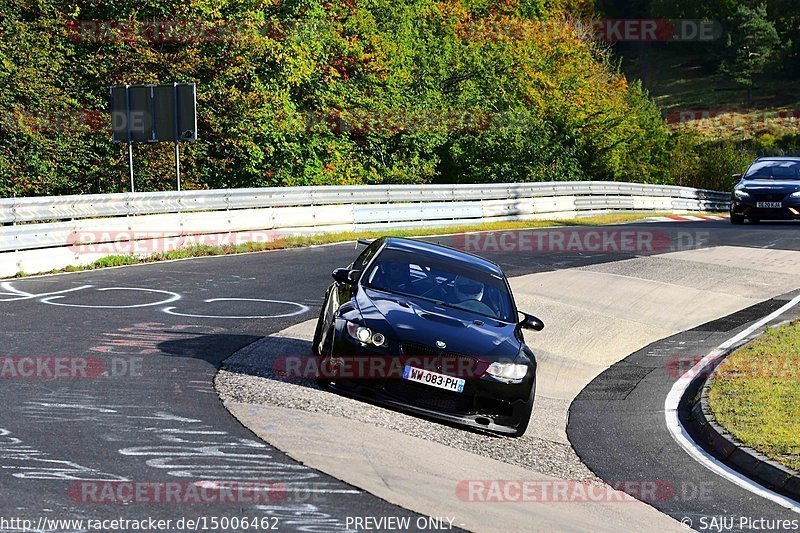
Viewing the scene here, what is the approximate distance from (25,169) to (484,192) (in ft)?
43.8

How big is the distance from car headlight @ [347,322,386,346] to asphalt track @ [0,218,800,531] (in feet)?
4.33

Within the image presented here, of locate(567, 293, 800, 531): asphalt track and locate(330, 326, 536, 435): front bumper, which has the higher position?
locate(330, 326, 536, 435): front bumper

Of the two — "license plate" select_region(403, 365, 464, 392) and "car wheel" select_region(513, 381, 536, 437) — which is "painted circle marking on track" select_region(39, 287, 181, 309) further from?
"car wheel" select_region(513, 381, 536, 437)

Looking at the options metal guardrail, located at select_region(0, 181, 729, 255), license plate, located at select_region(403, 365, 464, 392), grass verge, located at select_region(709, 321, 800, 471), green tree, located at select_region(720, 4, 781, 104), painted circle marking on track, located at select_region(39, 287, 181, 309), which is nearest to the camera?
grass verge, located at select_region(709, 321, 800, 471)

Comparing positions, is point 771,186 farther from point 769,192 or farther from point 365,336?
point 365,336

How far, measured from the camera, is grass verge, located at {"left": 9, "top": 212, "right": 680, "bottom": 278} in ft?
62.3

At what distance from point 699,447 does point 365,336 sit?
315cm

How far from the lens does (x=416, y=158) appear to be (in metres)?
44.1

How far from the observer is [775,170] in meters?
29.6

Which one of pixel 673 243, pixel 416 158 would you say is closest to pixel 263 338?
pixel 673 243

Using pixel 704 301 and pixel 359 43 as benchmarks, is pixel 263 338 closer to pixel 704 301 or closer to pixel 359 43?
pixel 704 301

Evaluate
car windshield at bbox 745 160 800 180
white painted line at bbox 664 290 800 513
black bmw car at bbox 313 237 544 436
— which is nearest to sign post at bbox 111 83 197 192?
white painted line at bbox 664 290 800 513

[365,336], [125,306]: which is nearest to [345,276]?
[365,336]

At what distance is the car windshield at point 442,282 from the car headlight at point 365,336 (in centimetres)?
105
